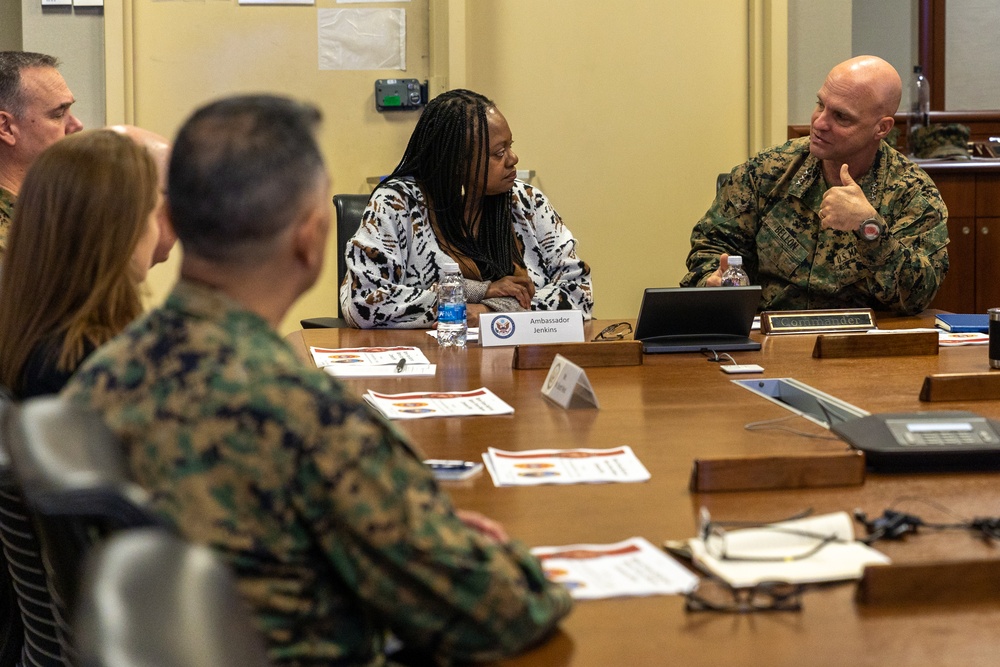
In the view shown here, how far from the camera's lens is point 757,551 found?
1224 millimetres

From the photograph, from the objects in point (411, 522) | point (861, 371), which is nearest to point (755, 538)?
point (411, 522)

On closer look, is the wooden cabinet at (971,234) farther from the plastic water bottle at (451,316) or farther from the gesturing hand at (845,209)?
the plastic water bottle at (451,316)

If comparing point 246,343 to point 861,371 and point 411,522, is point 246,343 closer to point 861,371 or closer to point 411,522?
point 411,522

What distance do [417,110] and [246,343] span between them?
13.0ft

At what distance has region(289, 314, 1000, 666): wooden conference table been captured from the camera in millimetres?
1011

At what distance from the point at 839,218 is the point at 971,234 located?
192 cm

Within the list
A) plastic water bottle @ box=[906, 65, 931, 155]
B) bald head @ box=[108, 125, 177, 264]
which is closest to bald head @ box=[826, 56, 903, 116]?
plastic water bottle @ box=[906, 65, 931, 155]

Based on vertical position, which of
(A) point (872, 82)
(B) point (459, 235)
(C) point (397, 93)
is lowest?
(B) point (459, 235)

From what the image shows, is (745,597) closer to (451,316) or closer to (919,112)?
(451,316)

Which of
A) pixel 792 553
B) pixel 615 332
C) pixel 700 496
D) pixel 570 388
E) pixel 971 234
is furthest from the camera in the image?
pixel 971 234

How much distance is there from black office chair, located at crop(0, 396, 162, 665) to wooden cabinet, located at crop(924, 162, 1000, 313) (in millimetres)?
4354

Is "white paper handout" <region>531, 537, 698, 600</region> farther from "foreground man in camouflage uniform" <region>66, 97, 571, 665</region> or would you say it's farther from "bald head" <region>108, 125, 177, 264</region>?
"bald head" <region>108, 125, 177, 264</region>

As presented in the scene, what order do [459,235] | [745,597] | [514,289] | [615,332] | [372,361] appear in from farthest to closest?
[459,235]
[514,289]
[615,332]
[372,361]
[745,597]

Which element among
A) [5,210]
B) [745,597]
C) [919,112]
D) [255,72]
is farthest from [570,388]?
[919,112]
